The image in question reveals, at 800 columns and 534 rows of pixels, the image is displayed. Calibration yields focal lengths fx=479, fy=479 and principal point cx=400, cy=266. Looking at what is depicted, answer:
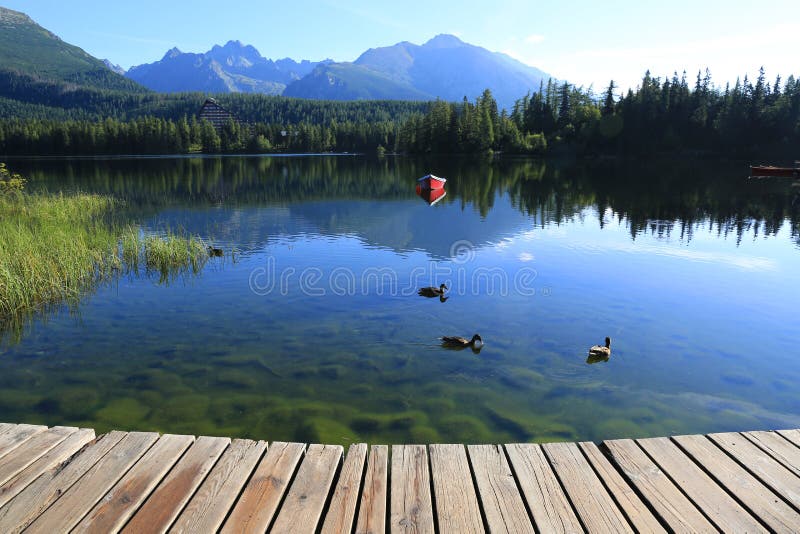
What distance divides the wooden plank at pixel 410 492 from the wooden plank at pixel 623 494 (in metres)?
2.05

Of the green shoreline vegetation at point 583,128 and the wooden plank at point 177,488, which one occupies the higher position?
the green shoreline vegetation at point 583,128

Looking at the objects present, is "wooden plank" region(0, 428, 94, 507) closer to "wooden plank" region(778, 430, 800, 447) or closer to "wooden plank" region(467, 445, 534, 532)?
"wooden plank" region(467, 445, 534, 532)

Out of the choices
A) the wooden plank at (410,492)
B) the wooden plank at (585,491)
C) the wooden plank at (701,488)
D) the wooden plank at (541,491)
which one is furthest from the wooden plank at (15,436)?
the wooden plank at (701,488)

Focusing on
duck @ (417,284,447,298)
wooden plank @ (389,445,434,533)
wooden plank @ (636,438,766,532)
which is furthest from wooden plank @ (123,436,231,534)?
duck @ (417,284,447,298)

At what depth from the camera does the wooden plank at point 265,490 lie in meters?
4.76

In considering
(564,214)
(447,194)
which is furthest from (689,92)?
(564,214)

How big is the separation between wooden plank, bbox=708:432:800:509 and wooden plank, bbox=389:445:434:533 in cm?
393

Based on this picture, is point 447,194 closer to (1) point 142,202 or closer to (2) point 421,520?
(1) point 142,202

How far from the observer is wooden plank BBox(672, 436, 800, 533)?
16.1 feet

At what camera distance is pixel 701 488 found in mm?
5410

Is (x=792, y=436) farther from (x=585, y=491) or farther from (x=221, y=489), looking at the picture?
(x=221, y=489)

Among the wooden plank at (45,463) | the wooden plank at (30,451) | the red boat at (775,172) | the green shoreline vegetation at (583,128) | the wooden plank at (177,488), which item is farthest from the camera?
the green shoreline vegetation at (583,128)

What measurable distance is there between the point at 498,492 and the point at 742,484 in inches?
113

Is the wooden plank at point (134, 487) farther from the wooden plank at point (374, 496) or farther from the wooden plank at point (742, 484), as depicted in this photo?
the wooden plank at point (742, 484)
